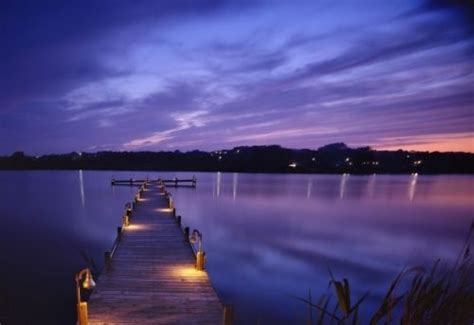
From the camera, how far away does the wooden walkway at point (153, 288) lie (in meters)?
9.04

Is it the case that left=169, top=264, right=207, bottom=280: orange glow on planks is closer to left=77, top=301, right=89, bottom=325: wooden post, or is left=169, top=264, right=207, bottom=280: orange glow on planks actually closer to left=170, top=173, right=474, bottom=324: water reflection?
left=170, top=173, right=474, bottom=324: water reflection

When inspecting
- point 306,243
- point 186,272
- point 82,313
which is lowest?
point 306,243

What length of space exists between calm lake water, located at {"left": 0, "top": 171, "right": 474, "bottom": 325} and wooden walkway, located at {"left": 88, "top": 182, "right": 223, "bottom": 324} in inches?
A: 117

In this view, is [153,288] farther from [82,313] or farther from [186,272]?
[82,313]

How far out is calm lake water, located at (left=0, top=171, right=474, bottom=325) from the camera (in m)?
16.5

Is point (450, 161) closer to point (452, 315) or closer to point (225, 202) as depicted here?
point (225, 202)

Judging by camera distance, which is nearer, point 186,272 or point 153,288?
point 153,288

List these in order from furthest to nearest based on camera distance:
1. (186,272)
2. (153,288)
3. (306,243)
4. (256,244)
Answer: (306,243)
(256,244)
(186,272)
(153,288)

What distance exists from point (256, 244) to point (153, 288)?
17.6m

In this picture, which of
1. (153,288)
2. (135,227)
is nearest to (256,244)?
(135,227)

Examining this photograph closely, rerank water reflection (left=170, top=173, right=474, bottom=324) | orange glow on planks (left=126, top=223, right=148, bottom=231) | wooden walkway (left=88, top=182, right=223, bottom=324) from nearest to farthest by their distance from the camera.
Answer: wooden walkway (left=88, top=182, right=223, bottom=324), water reflection (left=170, top=173, right=474, bottom=324), orange glow on planks (left=126, top=223, right=148, bottom=231)

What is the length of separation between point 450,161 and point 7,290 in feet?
521

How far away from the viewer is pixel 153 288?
1088 cm

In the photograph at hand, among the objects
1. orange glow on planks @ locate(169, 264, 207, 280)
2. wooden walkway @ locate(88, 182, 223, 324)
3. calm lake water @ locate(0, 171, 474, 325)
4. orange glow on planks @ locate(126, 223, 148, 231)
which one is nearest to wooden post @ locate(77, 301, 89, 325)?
wooden walkway @ locate(88, 182, 223, 324)
